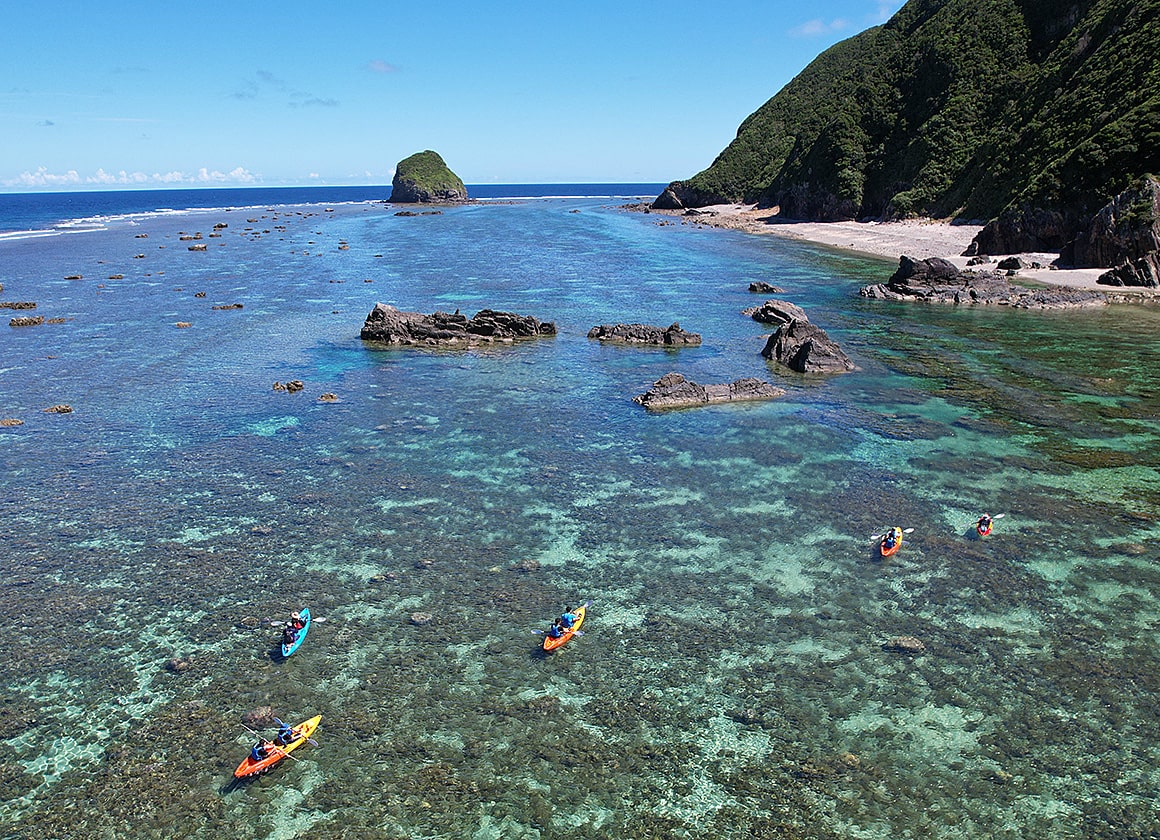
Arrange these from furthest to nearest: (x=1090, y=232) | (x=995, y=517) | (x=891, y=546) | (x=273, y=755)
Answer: (x=1090, y=232) < (x=995, y=517) < (x=891, y=546) < (x=273, y=755)

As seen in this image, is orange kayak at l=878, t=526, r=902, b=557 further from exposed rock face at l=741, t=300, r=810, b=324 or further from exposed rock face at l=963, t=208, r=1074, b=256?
exposed rock face at l=963, t=208, r=1074, b=256

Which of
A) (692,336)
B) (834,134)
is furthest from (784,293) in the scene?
(834,134)

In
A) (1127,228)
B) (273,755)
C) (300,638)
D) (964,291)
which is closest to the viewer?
→ (273,755)

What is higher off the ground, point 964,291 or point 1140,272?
point 1140,272

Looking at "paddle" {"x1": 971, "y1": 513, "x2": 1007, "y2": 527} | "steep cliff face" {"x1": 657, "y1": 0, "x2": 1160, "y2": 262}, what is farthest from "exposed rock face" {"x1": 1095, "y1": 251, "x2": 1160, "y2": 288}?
"paddle" {"x1": 971, "y1": 513, "x2": 1007, "y2": 527}

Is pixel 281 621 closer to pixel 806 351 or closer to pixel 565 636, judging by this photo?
pixel 565 636

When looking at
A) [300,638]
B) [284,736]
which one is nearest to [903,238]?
[300,638]

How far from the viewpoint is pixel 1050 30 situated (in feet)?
406

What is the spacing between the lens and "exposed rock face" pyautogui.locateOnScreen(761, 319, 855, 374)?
144ft

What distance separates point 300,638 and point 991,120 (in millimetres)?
138239

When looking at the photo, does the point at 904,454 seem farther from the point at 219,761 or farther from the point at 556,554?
the point at 219,761

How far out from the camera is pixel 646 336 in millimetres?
51969

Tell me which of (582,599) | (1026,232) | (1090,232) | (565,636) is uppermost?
(1090,232)

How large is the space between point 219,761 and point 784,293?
65.9m
